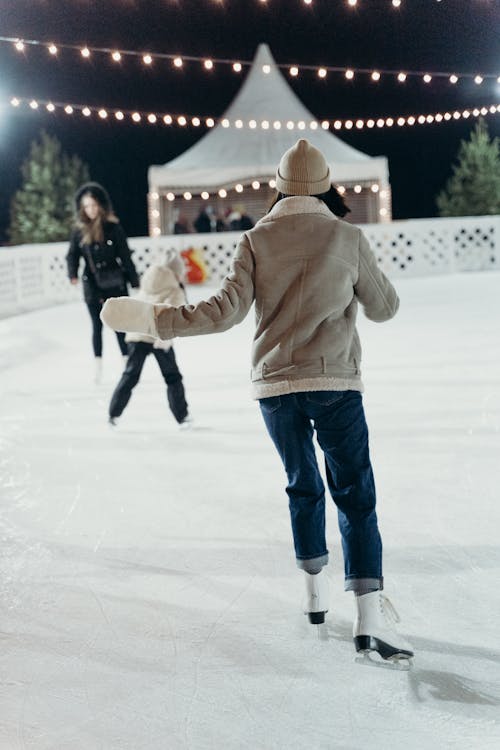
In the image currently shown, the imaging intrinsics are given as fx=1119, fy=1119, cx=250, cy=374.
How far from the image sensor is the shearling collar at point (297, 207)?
2.51 meters

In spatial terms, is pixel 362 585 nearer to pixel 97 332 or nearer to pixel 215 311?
pixel 215 311

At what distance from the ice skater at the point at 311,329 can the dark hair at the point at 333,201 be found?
0.03 m

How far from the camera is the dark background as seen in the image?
1811 cm

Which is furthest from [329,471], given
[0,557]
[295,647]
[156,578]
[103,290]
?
[103,290]

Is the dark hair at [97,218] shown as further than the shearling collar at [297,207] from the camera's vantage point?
Yes

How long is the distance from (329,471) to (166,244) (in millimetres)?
12993

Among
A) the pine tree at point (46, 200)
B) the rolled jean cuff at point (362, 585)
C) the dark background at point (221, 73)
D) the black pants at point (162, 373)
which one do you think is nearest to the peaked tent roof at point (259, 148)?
the dark background at point (221, 73)

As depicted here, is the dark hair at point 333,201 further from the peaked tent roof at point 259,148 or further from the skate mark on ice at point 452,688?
the peaked tent roof at point 259,148

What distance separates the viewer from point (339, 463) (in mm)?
2496

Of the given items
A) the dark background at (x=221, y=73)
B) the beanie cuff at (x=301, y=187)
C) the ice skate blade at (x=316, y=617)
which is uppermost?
the dark background at (x=221, y=73)

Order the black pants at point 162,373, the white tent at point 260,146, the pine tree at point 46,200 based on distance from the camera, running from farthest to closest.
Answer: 1. the pine tree at point 46,200
2. the white tent at point 260,146
3. the black pants at point 162,373

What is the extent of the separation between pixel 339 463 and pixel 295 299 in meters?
0.38

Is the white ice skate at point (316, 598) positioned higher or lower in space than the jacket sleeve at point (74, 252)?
lower

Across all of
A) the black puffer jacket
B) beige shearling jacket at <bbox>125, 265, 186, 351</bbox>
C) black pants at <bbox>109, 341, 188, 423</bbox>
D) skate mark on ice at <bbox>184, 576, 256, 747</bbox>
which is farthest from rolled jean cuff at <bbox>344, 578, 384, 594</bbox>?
the black puffer jacket
